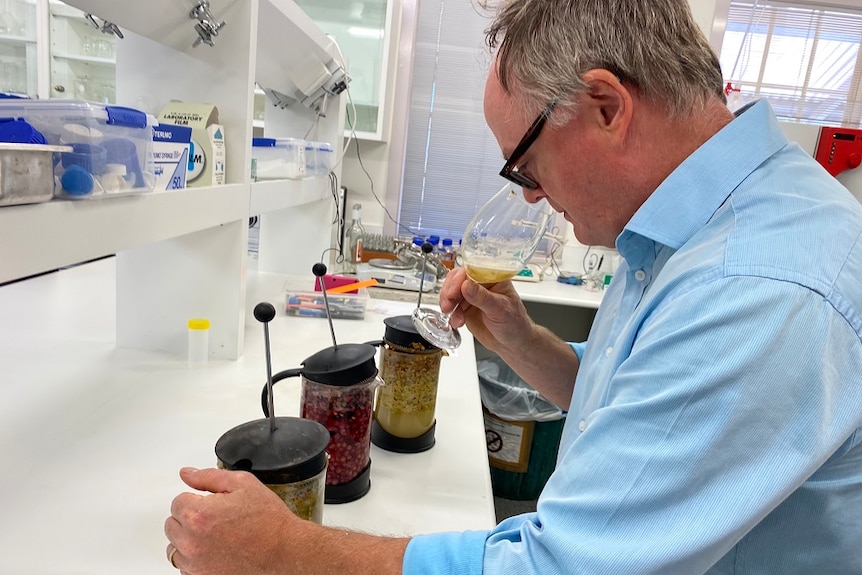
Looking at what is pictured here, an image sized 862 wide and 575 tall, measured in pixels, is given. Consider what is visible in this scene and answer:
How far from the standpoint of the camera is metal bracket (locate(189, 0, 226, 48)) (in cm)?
120

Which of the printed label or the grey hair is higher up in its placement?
the grey hair

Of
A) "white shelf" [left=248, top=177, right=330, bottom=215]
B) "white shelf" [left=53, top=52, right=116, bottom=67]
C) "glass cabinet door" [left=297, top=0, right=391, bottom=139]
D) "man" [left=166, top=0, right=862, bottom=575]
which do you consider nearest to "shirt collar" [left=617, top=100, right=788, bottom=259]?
"man" [left=166, top=0, right=862, bottom=575]

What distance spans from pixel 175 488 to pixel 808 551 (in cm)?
84

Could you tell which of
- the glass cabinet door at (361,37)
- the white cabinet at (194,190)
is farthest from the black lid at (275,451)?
the glass cabinet door at (361,37)

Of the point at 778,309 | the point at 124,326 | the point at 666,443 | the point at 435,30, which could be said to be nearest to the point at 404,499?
the point at 666,443

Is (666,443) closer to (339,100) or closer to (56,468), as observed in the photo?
(56,468)

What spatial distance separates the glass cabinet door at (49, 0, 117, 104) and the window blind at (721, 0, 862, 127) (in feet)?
10.7

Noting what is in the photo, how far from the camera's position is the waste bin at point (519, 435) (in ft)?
7.94

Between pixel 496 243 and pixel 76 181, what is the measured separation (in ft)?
2.24

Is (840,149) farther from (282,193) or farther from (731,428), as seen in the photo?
(731,428)

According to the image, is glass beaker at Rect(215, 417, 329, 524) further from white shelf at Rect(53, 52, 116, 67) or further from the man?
white shelf at Rect(53, 52, 116, 67)

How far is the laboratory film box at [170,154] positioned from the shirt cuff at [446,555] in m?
0.75

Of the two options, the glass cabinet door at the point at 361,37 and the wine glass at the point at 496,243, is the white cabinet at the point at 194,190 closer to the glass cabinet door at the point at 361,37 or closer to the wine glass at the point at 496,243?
the wine glass at the point at 496,243

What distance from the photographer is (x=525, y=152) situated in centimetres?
81
